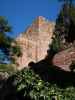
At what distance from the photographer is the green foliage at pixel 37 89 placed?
8.25 metres

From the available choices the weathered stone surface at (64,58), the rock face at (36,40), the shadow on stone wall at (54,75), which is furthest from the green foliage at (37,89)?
the rock face at (36,40)

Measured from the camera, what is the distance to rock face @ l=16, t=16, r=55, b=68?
999 inches

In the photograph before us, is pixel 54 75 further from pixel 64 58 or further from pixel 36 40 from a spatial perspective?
pixel 36 40

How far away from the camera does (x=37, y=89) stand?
28.4ft

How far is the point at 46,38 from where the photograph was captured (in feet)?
92.0

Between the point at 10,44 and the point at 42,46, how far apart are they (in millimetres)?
14694

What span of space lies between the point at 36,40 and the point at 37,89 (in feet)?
61.6

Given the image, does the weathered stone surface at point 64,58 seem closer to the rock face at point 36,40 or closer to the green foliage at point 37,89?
the green foliage at point 37,89

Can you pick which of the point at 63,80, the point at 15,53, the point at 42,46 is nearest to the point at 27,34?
the point at 42,46

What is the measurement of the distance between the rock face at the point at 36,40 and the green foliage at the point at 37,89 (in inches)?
599

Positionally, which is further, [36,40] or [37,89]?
[36,40]

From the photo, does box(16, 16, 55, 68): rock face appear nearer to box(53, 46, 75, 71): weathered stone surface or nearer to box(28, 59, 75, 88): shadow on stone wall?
box(53, 46, 75, 71): weathered stone surface

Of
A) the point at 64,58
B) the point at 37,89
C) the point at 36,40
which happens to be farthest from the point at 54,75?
the point at 36,40

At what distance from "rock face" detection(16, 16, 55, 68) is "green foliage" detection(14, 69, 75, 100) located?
15.2 metres
